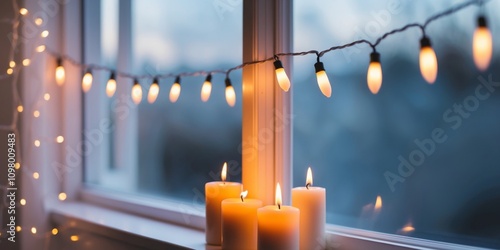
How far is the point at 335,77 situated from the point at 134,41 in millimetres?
907

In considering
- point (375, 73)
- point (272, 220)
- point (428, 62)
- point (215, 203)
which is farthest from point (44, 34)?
point (428, 62)

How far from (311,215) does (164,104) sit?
0.77 m

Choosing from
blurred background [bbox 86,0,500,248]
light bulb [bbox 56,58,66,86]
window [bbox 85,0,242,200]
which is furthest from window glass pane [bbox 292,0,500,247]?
light bulb [bbox 56,58,66,86]

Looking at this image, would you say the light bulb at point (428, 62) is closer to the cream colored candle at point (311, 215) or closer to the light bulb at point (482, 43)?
the light bulb at point (482, 43)

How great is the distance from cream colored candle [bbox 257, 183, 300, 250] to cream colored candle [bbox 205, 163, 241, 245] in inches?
7.9

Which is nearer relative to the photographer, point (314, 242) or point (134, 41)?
point (314, 242)

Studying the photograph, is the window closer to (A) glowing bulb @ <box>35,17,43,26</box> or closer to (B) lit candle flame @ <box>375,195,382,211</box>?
(A) glowing bulb @ <box>35,17,43,26</box>

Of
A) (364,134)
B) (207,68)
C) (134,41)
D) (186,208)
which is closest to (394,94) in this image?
(364,134)

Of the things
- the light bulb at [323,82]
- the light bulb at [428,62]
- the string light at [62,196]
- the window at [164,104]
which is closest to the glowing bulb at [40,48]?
the window at [164,104]

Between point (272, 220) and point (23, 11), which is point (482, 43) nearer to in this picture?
point (272, 220)

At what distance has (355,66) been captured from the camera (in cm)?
115

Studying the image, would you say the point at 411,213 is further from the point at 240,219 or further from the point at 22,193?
the point at 22,193

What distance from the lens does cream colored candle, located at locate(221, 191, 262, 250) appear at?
3.69 ft

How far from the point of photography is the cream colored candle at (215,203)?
1.22 metres
